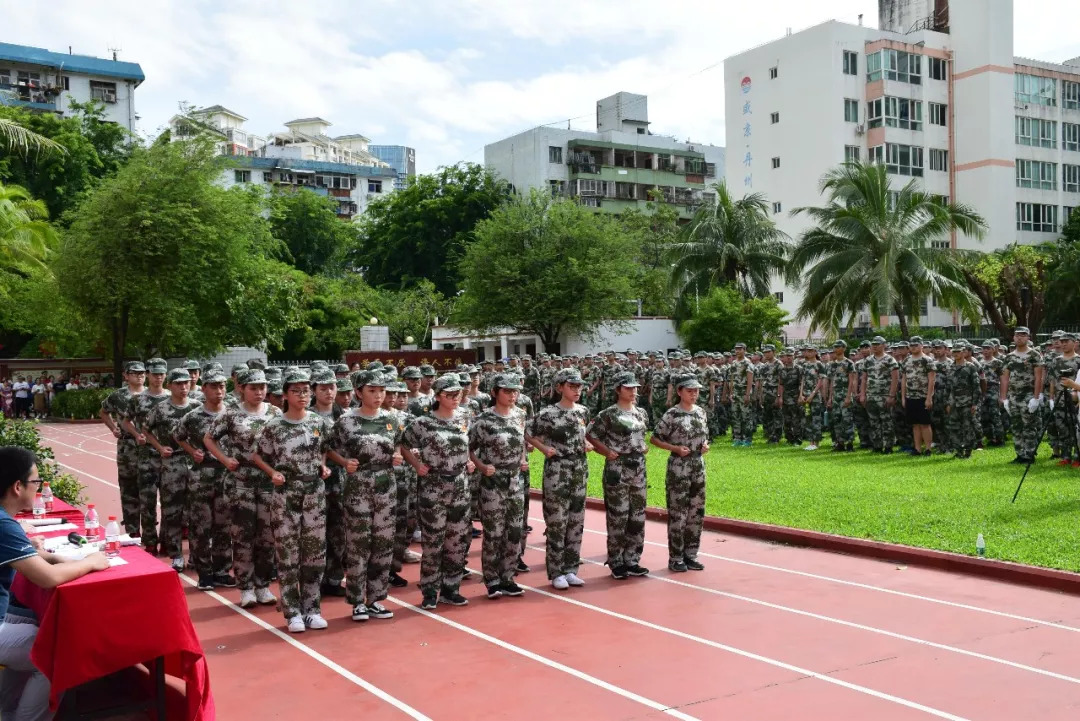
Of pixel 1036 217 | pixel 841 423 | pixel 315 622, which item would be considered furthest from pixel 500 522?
pixel 1036 217

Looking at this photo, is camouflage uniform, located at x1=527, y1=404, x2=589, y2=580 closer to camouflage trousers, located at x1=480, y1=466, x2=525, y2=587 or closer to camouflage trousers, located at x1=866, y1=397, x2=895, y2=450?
camouflage trousers, located at x1=480, y1=466, x2=525, y2=587

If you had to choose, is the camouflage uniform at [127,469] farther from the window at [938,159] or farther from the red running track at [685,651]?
the window at [938,159]

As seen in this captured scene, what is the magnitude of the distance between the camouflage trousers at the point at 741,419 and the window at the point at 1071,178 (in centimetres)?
3711

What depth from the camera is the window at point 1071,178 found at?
160ft

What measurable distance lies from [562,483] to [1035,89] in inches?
1836

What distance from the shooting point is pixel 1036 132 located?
47.2 metres

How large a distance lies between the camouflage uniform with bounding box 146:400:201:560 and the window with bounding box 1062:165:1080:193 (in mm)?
49178

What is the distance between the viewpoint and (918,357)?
16.1 m

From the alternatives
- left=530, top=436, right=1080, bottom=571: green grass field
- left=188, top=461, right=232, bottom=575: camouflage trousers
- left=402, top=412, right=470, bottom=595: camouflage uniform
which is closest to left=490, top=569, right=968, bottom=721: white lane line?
left=402, top=412, right=470, bottom=595: camouflage uniform

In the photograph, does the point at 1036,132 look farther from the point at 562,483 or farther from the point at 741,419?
the point at 562,483

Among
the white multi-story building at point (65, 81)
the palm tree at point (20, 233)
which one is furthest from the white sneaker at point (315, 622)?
the white multi-story building at point (65, 81)

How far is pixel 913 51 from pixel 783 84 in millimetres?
5781

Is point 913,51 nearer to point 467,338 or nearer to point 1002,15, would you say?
point 1002,15

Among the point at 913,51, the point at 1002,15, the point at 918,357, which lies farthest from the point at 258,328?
the point at 1002,15
